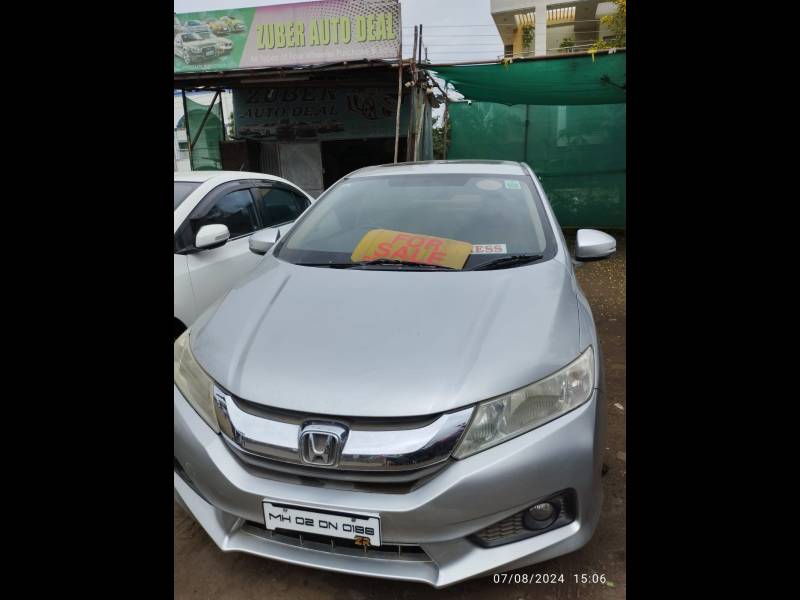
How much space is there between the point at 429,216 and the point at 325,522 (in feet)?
5.32

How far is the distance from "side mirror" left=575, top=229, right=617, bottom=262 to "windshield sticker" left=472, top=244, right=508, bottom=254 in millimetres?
458

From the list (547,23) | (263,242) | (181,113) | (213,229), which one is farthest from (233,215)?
(547,23)

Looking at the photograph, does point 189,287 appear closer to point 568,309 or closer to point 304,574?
point 304,574

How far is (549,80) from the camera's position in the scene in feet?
22.9

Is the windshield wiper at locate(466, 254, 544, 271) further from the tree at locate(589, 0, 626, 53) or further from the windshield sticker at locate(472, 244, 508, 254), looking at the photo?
the tree at locate(589, 0, 626, 53)

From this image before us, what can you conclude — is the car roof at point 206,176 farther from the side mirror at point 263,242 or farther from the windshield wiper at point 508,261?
the windshield wiper at point 508,261

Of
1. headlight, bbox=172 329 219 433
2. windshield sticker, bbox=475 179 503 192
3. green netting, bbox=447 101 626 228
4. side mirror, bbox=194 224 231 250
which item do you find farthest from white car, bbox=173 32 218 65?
headlight, bbox=172 329 219 433

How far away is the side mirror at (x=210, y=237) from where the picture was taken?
303 cm

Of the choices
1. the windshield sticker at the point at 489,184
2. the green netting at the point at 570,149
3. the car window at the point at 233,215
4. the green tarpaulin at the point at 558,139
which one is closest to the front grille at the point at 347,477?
the windshield sticker at the point at 489,184

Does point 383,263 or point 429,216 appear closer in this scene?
point 383,263

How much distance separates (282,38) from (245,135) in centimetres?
264

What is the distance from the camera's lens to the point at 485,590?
1698mm

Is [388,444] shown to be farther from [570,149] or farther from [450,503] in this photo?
[570,149]

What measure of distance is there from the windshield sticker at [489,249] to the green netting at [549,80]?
18.1ft
